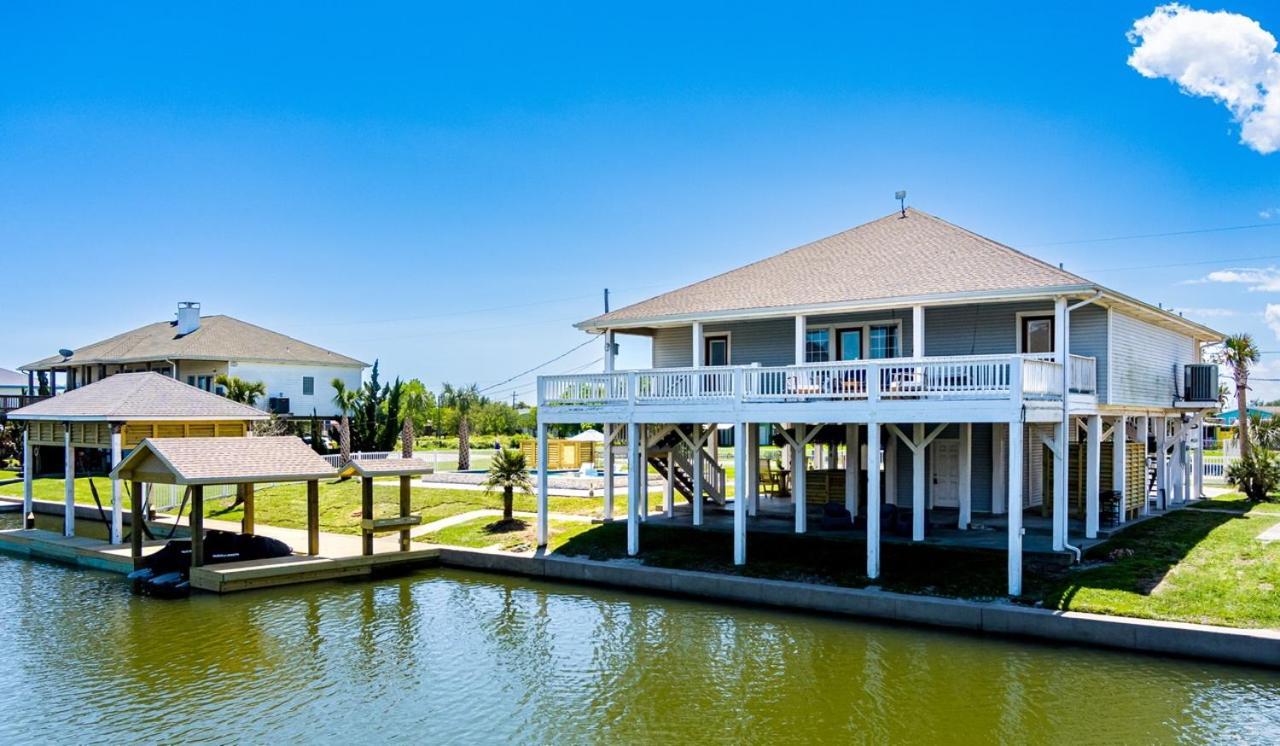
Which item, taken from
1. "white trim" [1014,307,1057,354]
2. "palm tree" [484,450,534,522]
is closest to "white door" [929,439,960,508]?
"white trim" [1014,307,1057,354]

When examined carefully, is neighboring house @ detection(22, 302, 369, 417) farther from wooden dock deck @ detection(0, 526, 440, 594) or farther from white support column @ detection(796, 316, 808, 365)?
white support column @ detection(796, 316, 808, 365)

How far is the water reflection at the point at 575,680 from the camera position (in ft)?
37.4

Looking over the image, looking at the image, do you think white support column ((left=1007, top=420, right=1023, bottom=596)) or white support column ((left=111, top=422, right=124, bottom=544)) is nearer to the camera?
white support column ((left=1007, top=420, right=1023, bottom=596))

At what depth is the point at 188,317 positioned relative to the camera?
161 feet

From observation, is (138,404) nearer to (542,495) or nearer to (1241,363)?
(542,495)

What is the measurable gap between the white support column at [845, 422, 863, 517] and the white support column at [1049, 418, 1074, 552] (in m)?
5.09

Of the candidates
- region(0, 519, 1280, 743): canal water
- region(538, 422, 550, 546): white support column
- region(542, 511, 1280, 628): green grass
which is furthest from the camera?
region(538, 422, 550, 546): white support column

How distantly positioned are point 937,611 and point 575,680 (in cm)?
633

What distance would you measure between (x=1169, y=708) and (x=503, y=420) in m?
62.7

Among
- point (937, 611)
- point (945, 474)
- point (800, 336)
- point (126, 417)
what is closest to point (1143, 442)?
point (945, 474)

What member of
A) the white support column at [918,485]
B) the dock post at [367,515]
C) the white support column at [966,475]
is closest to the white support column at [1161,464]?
the white support column at [966,475]

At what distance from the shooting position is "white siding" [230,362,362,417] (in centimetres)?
4453

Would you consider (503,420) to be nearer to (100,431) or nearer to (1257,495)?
(100,431)

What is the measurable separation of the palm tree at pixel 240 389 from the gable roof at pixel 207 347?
1369mm
